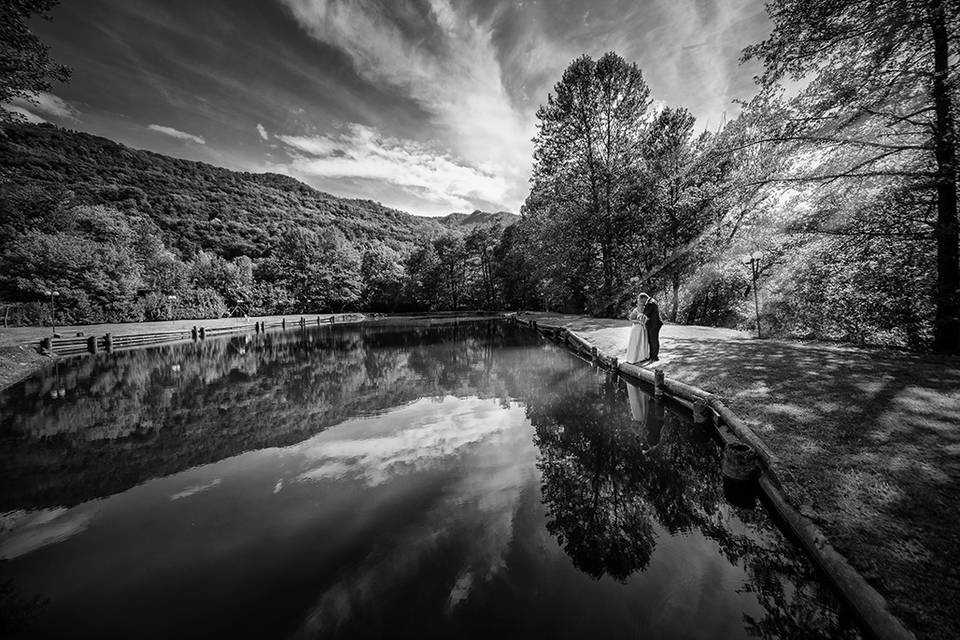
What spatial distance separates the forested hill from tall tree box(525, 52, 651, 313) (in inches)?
1458

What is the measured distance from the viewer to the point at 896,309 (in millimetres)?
9820

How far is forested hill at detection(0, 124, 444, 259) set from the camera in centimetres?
6159

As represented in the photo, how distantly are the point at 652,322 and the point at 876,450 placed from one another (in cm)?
658

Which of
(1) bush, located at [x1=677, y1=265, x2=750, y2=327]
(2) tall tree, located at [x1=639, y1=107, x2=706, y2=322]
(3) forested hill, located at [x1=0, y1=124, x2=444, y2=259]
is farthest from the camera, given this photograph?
(3) forested hill, located at [x1=0, y1=124, x2=444, y2=259]

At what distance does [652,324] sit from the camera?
10.6 metres

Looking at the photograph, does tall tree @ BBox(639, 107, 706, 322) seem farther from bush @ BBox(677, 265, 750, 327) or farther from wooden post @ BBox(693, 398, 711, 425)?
wooden post @ BBox(693, 398, 711, 425)

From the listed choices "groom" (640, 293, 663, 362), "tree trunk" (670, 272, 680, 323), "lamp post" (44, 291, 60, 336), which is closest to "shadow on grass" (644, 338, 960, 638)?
"groom" (640, 293, 663, 362)

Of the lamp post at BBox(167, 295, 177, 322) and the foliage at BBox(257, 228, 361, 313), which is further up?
the foliage at BBox(257, 228, 361, 313)

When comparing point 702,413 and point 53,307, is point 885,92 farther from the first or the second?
point 53,307

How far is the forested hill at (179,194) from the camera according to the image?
202 feet

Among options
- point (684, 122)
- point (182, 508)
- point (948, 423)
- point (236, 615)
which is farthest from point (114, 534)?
point (684, 122)

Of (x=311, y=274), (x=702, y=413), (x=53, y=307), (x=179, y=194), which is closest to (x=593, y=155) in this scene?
(x=702, y=413)

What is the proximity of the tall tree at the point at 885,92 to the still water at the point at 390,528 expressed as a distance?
7595 millimetres

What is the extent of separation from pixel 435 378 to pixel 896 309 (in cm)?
1326
